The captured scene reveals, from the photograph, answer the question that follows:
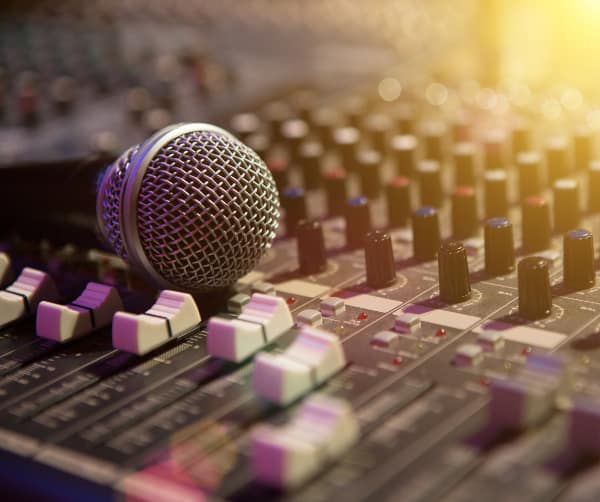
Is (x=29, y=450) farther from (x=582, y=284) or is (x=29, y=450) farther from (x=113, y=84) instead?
(x=113, y=84)

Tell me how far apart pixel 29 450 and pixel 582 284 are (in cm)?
103

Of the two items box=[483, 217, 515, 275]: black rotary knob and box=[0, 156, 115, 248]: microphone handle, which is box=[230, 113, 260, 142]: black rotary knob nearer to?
box=[0, 156, 115, 248]: microphone handle

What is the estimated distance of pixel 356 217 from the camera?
6.86 ft

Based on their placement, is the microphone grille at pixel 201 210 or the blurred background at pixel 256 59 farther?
the blurred background at pixel 256 59

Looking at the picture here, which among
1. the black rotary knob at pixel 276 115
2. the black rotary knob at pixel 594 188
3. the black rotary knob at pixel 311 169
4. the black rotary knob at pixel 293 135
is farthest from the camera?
the black rotary knob at pixel 276 115

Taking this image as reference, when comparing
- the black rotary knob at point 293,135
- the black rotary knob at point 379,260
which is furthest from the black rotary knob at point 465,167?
the black rotary knob at point 379,260

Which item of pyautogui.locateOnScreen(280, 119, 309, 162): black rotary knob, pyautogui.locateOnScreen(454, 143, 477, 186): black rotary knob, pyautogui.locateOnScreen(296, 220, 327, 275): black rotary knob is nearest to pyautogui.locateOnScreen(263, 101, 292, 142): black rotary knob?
pyautogui.locateOnScreen(280, 119, 309, 162): black rotary knob

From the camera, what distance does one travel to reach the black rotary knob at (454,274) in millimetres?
1683

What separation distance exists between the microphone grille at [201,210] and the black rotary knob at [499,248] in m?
0.46

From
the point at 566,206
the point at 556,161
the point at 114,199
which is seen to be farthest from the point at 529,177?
the point at 114,199

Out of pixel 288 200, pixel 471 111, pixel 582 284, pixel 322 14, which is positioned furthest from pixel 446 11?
pixel 582 284

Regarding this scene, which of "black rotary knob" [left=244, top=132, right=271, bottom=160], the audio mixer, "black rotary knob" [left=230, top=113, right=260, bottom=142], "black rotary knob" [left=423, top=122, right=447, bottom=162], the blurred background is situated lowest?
the audio mixer

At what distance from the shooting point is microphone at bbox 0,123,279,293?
1.70m

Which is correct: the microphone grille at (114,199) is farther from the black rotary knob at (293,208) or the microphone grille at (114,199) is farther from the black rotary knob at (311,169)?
the black rotary knob at (311,169)
